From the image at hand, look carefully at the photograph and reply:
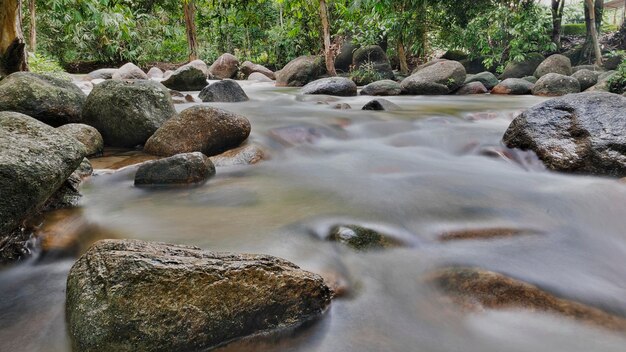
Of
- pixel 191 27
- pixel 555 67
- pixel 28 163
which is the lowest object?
pixel 28 163

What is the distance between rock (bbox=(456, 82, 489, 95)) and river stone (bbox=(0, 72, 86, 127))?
31.2ft

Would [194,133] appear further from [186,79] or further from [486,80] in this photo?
[486,80]

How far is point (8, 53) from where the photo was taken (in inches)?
217

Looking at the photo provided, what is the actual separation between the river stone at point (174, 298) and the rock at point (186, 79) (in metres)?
10.4

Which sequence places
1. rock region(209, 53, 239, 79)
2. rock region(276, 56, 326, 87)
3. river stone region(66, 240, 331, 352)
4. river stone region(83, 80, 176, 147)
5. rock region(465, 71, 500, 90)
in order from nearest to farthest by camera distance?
river stone region(66, 240, 331, 352) → river stone region(83, 80, 176, 147) → rock region(465, 71, 500, 90) → rock region(276, 56, 326, 87) → rock region(209, 53, 239, 79)

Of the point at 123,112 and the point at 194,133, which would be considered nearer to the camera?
the point at 194,133

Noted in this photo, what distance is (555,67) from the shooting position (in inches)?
484

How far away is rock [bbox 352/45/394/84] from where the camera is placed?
47.9ft

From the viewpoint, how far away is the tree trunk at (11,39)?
5172mm

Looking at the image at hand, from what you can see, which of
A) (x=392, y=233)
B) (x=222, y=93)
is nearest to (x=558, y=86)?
(x=222, y=93)

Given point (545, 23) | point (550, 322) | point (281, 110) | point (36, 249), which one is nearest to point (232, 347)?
point (550, 322)

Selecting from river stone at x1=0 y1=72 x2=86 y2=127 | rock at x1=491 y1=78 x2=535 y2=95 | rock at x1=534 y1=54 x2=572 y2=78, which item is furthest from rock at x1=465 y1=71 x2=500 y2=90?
river stone at x1=0 y1=72 x2=86 y2=127

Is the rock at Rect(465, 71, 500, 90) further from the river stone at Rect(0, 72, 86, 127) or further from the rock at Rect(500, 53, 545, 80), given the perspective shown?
the river stone at Rect(0, 72, 86, 127)

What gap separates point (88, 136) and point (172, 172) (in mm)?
1551
